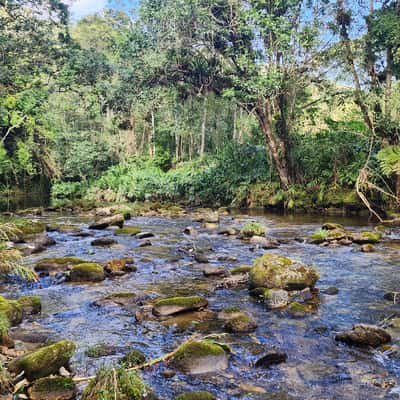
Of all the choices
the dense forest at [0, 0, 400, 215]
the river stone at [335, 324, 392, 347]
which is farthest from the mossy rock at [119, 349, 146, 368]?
the dense forest at [0, 0, 400, 215]

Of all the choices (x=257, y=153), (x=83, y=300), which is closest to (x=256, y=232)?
(x=83, y=300)

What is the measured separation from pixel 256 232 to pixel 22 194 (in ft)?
77.6

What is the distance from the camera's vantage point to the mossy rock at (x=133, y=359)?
414 centimetres

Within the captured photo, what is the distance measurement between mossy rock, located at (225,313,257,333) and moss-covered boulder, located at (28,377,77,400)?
1983 millimetres

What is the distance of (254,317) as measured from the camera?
5535 millimetres

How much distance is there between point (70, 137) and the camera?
3169 centimetres

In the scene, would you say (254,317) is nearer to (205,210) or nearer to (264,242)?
(264,242)

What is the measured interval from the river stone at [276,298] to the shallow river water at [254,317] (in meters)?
0.16

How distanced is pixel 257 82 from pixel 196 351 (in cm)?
1390

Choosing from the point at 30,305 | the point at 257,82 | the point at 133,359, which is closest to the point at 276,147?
the point at 257,82

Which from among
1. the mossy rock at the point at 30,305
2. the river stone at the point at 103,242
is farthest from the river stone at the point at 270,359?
the river stone at the point at 103,242

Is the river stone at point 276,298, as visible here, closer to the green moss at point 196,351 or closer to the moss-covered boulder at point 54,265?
the green moss at point 196,351

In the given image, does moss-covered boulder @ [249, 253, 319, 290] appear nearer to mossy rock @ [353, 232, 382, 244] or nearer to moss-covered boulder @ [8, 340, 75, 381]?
moss-covered boulder @ [8, 340, 75, 381]

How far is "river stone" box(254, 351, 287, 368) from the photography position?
423cm
